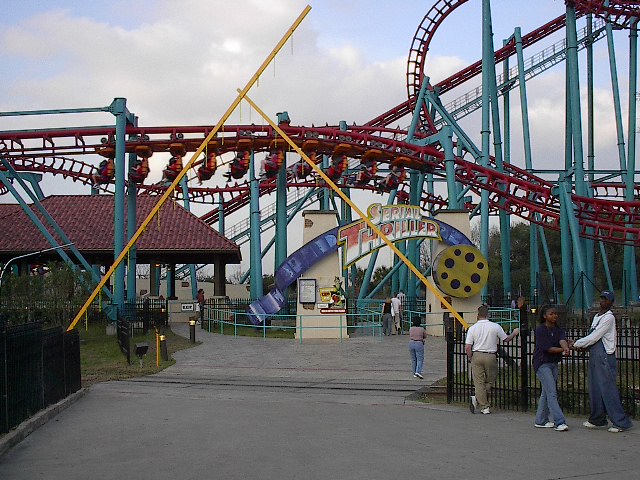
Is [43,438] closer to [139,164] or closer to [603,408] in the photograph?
[603,408]

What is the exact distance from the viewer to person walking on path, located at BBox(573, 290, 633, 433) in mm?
9734

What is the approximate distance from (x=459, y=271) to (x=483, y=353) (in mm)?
18957

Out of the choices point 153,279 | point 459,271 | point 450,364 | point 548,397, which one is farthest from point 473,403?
point 153,279

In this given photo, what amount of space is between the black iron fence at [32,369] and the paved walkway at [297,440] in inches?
13.6

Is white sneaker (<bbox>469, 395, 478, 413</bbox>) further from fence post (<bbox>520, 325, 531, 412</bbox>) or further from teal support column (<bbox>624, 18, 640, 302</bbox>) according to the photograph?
teal support column (<bbox>624, 18, 640, 302</bbox>)

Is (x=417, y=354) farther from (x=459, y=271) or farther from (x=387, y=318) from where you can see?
(x=459, y=271)

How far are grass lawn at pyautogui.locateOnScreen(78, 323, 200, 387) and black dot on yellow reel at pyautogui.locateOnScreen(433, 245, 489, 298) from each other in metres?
9.52

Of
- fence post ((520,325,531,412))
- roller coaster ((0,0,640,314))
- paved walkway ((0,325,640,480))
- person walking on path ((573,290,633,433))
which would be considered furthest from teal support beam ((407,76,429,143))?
person walking on path ((573,290,633,433))

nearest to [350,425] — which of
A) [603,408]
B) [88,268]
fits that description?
[603,408]

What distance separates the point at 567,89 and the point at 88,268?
78.8 feet

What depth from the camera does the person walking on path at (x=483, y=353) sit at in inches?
441

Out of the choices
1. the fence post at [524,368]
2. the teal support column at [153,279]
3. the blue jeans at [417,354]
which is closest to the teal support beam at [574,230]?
the blue jeans at [417,354]

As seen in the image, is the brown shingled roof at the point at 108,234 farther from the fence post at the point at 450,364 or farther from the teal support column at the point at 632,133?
the fence post at the point at 450,364

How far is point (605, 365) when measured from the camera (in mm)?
9750
